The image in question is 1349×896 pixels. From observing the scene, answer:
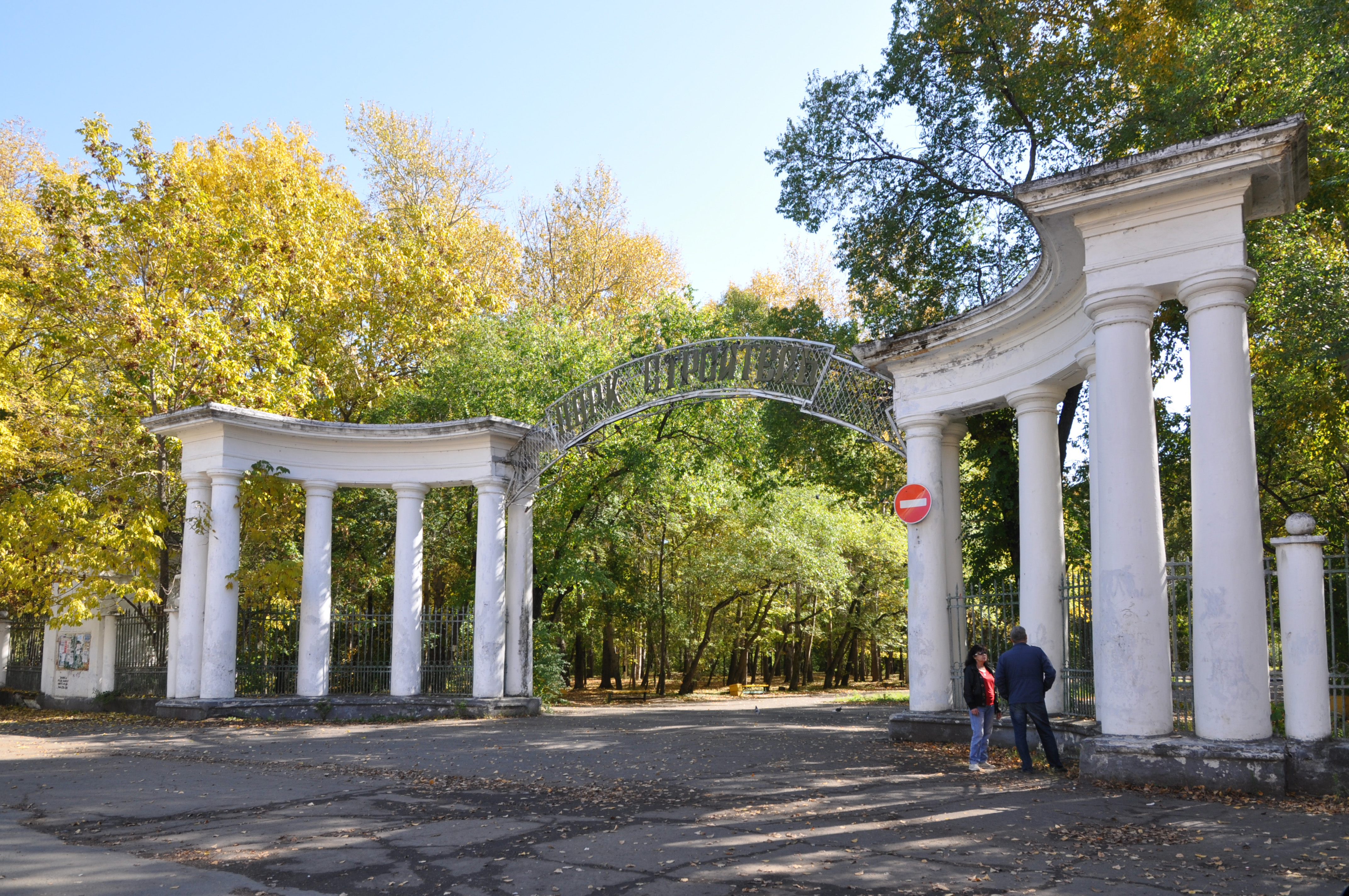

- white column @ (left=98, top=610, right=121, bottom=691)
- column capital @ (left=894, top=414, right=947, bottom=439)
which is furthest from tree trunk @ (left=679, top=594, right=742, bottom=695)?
column capital @ (left=894, top=414, right=947, bottom=439)

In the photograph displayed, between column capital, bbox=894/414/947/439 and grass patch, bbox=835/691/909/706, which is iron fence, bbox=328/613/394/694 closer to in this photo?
column capital, bbox=894/414/947/439

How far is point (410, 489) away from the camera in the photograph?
18625 millimetres

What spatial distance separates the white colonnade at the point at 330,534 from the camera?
685 inches

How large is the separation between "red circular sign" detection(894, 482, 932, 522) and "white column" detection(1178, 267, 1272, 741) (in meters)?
4.42

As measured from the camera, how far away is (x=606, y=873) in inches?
232

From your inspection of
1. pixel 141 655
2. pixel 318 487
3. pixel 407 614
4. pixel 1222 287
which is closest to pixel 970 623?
pixel 1222 287

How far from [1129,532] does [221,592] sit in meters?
14.7

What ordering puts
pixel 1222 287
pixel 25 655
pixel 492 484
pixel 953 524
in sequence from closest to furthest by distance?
pixel 1222 287 → pixel 953 524 → pixel 492 484 → pixel 25 655

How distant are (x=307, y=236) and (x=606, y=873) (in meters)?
22.1

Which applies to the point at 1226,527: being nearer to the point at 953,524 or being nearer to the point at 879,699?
the point at 953,524

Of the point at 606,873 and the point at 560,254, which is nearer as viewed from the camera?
the point at 606,873

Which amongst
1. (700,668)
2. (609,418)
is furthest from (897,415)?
(700,668)

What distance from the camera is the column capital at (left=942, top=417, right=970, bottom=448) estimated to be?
14141mm

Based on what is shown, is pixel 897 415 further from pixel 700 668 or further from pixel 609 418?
pixel 700 668
